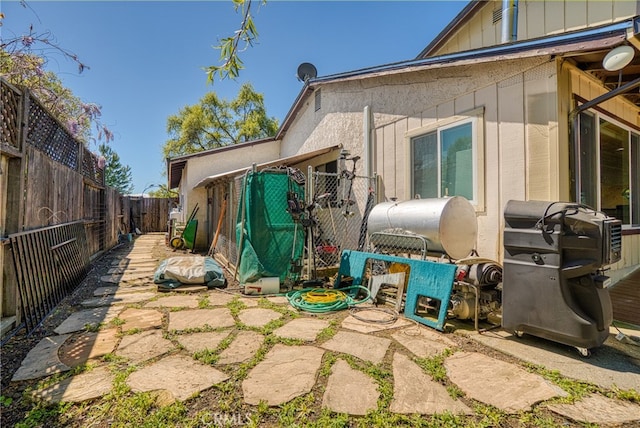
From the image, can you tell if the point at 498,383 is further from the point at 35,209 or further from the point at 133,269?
the point at 133,269

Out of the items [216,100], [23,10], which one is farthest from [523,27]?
[216,100]

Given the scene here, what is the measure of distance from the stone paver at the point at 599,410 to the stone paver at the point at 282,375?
5.47 ft

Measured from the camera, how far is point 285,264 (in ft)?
16.9

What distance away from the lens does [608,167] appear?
4660 mm

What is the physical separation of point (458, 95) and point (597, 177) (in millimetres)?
2278

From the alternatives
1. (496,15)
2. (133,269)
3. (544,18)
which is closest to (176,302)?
(133,269)

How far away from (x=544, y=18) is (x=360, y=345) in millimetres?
8813

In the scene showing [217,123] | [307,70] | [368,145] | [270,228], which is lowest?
[270,228]

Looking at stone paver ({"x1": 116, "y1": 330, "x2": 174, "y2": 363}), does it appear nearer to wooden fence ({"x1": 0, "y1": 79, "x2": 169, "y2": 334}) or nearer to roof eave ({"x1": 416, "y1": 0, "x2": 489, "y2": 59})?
wooden fence ({"x1": 0, "y1": 79, "x2": 169, "y2": 334})

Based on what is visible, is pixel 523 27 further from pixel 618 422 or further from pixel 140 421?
pixel 140 421

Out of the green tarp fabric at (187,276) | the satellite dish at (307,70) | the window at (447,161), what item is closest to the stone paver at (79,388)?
the green tarp fabric at (187,276)

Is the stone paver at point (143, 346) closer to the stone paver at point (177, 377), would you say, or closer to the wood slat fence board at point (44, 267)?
the stone paver at point (177, 377)

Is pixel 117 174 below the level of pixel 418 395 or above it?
above

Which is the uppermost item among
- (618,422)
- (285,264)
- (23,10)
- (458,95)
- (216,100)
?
(216,100)
